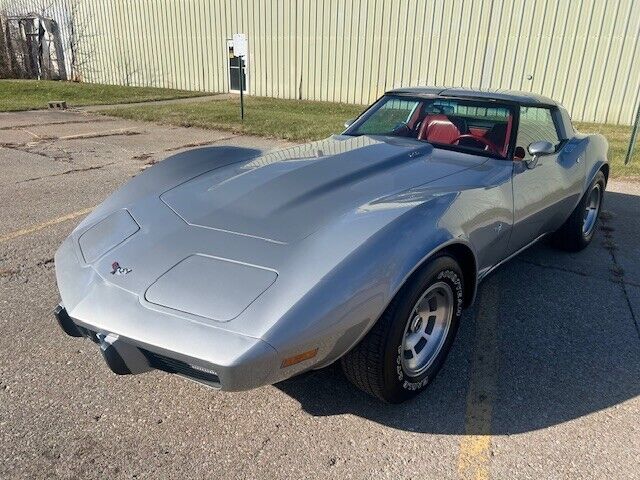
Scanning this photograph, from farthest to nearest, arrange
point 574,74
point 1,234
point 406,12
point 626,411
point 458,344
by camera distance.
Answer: point 406,12 < point 574,74 < point 1,234 < point 458,344 < point 626,411

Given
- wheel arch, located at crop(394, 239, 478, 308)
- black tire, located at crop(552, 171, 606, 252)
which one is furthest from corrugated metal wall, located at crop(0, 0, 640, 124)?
wheel arch, located at crop(394, 239, 478, 308)

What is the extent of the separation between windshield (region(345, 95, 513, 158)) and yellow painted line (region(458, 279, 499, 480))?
1075mm

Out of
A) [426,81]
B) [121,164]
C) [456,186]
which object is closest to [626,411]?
[456,186]

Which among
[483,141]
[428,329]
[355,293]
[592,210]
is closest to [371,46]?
[592,210]

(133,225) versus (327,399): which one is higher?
(133,225)

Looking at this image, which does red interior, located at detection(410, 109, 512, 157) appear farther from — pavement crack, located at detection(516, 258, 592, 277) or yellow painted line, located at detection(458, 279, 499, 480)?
pavement crack, located at detection(516, 258, 592, 277)

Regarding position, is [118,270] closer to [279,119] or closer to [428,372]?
[428,372]

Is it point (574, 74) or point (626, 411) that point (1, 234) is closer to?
point (626, 411)

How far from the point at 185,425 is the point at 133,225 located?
1014 mm

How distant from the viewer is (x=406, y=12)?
536 inches

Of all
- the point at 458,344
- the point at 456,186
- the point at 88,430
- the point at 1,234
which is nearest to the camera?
the point at 88,430

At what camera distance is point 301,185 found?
110 inches

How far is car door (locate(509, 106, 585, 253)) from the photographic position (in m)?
3.27

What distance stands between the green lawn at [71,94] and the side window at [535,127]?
1269 centimetres
